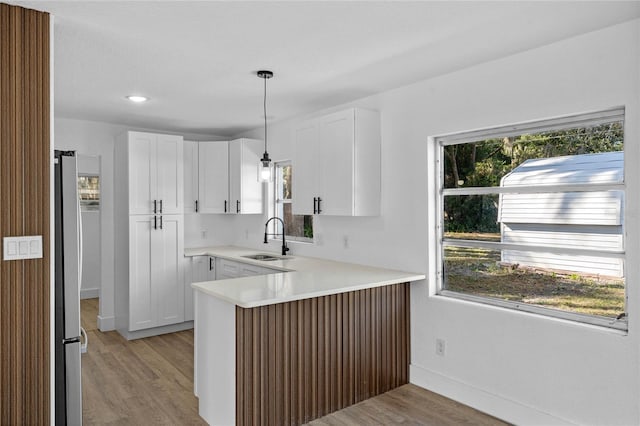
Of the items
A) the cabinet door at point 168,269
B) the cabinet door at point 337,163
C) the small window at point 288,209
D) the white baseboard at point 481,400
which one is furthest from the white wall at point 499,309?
the cabinet door at point 168,269

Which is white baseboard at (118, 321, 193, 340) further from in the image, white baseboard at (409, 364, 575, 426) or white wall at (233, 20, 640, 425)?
white baseboard at (409, 364, 575, 426)

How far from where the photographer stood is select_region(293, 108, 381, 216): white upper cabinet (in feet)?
12.0

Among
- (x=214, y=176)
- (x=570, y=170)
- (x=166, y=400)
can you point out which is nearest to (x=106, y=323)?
(x=214, y=176)

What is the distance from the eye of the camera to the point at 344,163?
12.1 ft

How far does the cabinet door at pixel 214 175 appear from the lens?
17.7 ft

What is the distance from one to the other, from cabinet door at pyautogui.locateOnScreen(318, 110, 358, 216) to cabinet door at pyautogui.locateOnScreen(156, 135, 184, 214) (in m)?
1.95

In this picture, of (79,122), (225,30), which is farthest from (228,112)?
(225,30)

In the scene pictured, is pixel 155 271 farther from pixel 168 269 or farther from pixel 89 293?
pixel 89 293

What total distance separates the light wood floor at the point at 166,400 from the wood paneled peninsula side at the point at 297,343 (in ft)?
0.43

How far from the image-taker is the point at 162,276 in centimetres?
489

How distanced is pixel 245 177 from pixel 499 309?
331 cm

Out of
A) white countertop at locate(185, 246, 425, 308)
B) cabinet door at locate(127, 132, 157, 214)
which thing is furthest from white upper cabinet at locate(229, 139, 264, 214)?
white countertop at locate(185, 246, 425, 308)

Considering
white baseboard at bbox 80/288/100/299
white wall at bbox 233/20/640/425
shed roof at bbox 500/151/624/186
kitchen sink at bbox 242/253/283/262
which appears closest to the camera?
white wall at bbox 233/20/640/425

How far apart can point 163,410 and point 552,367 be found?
2.61 meters
